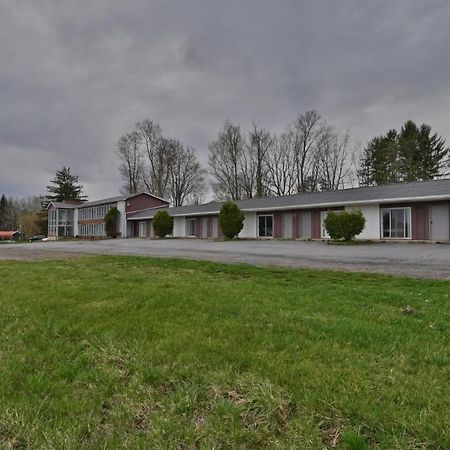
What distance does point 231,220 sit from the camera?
27.2 meters

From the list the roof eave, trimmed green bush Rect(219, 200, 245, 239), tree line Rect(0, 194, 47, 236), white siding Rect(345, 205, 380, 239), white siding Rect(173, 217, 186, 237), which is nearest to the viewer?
the roof eave

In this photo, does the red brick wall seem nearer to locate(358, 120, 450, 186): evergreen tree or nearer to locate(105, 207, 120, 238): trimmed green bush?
locate(105, 207, 120, 238): trimmed green bush

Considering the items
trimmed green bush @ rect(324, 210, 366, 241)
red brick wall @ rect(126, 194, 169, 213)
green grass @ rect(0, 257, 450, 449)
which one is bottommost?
green grass @ rect(0, 257, 450, 449)

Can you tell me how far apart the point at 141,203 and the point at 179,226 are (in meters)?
12.3

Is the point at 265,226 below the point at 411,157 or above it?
below

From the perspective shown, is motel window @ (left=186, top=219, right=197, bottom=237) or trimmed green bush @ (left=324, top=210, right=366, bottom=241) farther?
motel window @ (left=186, top=219, right=197, bottom=237)

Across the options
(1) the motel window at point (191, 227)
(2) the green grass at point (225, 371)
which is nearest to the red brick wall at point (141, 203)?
(1) the motel window at point (191, 227)

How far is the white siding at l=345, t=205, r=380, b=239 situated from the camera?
70.5 ft

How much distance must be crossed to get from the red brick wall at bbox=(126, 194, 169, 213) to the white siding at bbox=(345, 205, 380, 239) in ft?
103

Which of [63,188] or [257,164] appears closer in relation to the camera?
[257,164]

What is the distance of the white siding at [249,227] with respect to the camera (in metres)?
28.9

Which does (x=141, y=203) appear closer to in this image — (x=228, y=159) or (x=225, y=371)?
(x=228, y=159)

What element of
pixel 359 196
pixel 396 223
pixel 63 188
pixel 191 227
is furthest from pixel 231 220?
pixel 63 188

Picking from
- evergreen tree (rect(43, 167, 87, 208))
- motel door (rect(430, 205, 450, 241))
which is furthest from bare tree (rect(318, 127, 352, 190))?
evergreen tree (rect(43, 167, 87, 208))
